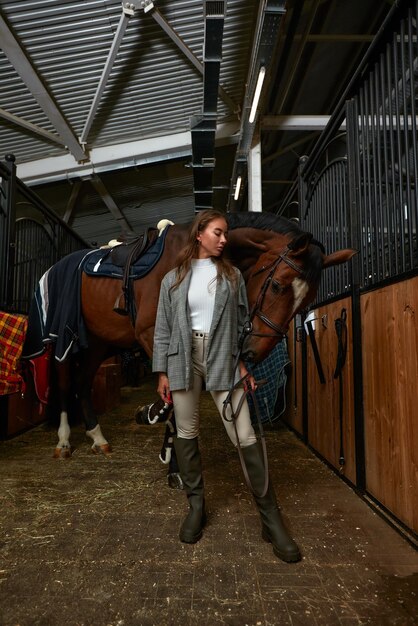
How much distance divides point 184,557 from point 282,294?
1092 mm

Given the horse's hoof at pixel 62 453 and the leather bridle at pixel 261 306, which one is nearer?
the leather bridle at pixel 261 306

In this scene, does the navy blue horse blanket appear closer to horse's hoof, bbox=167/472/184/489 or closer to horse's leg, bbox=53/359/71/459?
horse's leg, bbox=53/359/71/459

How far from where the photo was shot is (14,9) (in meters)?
3.04

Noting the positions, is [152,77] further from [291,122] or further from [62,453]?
[62,453]

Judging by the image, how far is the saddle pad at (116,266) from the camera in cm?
211

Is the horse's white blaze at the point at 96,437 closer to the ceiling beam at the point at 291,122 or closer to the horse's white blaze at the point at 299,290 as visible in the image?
the horse's white blaze at the point at 299,290

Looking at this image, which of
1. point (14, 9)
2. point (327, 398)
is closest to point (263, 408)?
point (327, 398)

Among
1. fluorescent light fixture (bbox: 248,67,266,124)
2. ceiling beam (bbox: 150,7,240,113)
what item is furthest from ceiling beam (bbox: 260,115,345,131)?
ceiling beam (bbox: 150,7,240,113)

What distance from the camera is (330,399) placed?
2.31 meters

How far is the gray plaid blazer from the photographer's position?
56.5 inches

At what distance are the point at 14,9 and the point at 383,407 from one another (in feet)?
13.4

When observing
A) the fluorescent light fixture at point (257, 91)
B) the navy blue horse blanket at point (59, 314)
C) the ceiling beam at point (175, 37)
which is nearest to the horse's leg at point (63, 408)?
the navy blue horse blanket at point (59, 314)

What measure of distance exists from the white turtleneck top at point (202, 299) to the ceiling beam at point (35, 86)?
3.24m

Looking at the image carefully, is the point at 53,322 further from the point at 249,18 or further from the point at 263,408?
the point at 249,18
